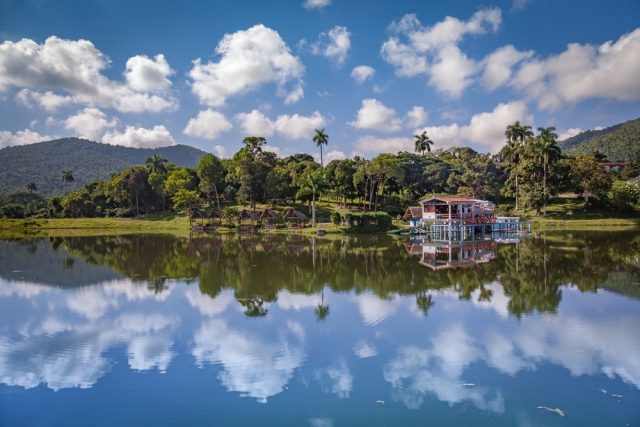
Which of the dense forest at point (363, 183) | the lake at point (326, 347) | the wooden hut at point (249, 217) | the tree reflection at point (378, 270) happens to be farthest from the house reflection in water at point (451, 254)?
the wooden hut at point (249, 217)

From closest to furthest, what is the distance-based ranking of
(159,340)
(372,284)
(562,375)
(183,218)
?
(562,375) < (159,340) < (372,284) < (183,218)

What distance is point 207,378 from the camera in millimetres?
11844

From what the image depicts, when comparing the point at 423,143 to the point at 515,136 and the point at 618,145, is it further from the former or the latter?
the point at 618,145

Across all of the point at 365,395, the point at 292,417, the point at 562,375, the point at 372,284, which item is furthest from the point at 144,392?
the point at 372,284

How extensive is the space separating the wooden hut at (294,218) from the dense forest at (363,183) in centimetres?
360

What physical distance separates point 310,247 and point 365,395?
1325 inches

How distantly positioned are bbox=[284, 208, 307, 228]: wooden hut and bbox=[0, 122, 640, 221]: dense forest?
360 cm

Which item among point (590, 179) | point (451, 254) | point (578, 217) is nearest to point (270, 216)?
point (451, 254)

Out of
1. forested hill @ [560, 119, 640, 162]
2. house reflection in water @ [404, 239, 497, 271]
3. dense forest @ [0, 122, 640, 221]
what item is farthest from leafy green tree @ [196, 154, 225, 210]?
forested hill @ [560, 119, 640, 162]

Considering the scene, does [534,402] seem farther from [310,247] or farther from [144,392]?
[310,247]

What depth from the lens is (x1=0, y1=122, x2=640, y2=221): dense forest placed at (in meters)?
70.4

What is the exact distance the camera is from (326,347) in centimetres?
1410

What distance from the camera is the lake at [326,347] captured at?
10.2m

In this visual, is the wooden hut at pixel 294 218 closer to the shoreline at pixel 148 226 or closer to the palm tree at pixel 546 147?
the shoreline at pixel 148 226
